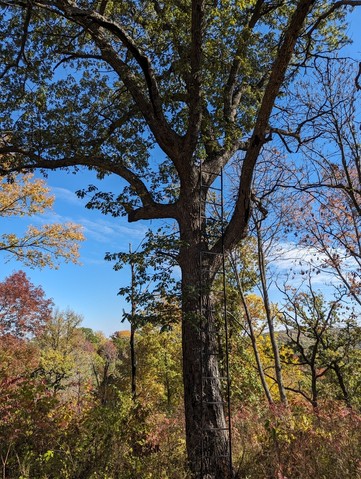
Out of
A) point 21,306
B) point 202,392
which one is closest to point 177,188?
point 202,392

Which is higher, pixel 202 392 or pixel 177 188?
pixel 177 188

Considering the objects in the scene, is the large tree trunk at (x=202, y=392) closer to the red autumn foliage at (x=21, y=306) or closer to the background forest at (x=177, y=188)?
the background forest at (x=177, y=188)

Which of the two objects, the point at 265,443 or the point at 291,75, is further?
the point at 291,75

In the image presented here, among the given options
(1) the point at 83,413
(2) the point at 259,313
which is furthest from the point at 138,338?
(1) the point at 83,413

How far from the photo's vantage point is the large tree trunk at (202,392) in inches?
181

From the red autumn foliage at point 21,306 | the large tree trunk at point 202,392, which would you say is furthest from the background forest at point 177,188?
the red autumn foliage at point 21,306

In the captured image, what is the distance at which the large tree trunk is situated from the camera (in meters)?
4.60

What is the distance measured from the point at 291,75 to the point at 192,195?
3.63 meters

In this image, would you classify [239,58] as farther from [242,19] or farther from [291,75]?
[291,75]

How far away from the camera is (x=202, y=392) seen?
4.78 m

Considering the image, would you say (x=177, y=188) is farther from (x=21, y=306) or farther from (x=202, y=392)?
(x=21, y=306)

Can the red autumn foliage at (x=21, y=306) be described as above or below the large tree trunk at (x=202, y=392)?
above

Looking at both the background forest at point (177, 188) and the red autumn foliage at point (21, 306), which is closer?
the background forest at point (177, 188)

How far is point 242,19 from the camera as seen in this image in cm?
668
